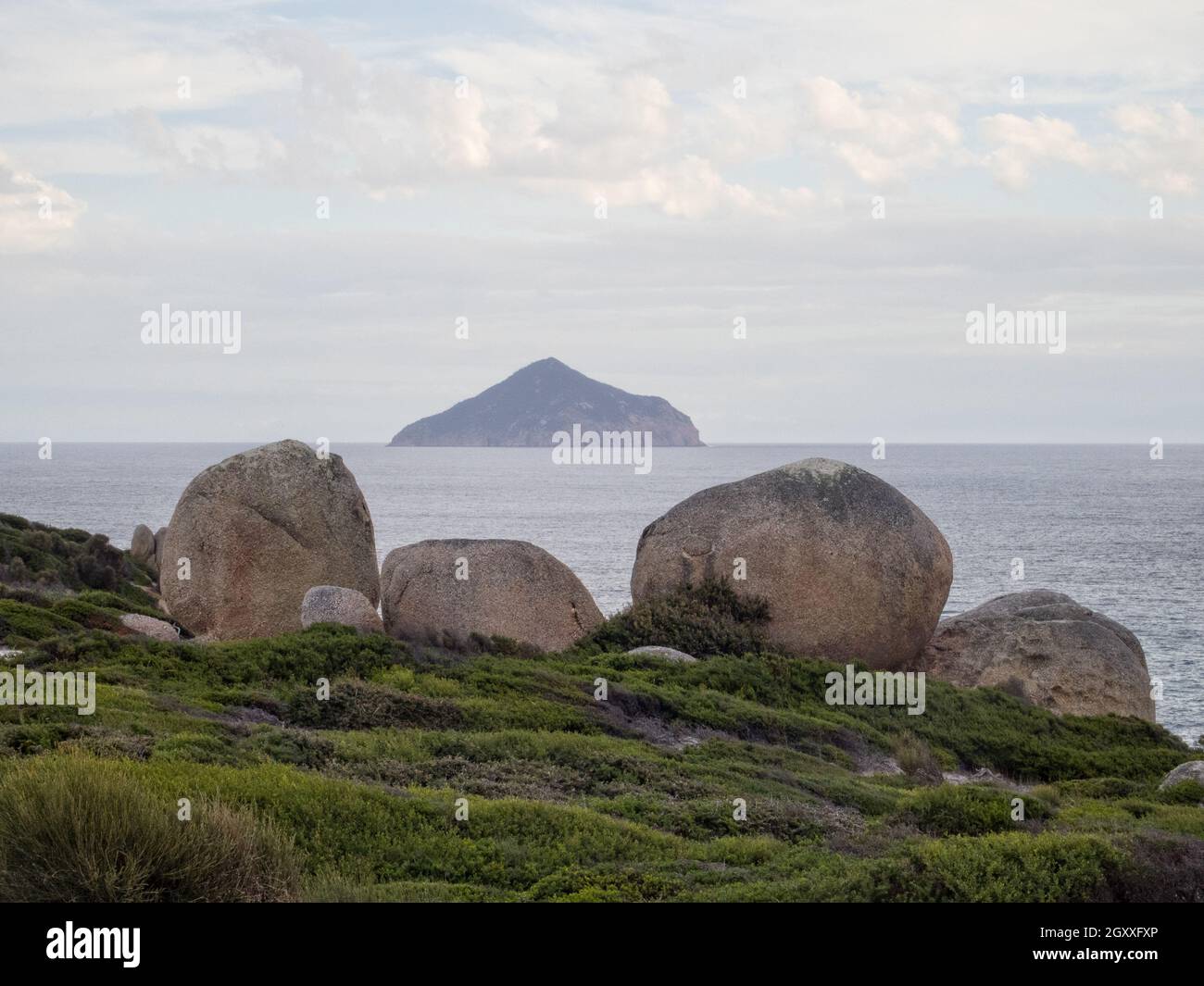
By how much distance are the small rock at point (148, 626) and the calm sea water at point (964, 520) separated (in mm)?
24296

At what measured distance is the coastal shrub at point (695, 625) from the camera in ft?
83.1

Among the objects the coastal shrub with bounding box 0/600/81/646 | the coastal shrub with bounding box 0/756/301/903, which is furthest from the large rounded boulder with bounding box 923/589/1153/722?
the coastal shrub with bounding box 0/756/301/903

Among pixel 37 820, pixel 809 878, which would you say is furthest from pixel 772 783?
pixel 37 820

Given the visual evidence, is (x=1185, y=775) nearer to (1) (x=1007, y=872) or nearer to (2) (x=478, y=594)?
(1) (x=1007, y=872)

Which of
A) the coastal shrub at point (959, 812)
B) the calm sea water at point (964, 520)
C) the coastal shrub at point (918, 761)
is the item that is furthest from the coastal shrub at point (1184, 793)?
the calm sea water at point (964, 520)

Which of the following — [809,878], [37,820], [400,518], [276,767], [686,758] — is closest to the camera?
[37,820]

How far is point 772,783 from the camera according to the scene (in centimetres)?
1616

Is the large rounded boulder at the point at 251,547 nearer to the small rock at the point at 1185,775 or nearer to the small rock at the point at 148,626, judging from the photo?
the small rock at the point at 148,626

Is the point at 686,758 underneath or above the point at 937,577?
underneath

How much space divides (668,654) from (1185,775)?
9.32 meters
